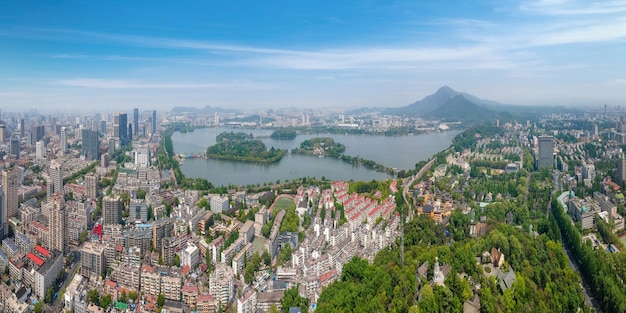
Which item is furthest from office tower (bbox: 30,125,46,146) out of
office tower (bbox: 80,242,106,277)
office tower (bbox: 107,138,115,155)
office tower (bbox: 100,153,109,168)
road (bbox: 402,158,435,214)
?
road (bbox: 402,158,435,214)

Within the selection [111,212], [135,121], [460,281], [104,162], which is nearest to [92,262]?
[111,212]

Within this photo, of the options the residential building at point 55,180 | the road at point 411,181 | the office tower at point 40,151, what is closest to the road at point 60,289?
the residential building at point 55,180

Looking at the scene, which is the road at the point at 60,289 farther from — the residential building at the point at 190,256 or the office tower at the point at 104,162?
the office tower at the point at 104,162

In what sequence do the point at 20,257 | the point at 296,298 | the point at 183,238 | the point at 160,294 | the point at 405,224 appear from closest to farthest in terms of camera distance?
the point at 296,298
the point at 160,294
the point at 20,257
the point at 183,238
the point at 405,224

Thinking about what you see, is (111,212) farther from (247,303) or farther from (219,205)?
(247,303)

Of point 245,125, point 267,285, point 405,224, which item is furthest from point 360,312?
point 245,125

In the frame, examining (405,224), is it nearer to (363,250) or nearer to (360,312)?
(363,250)
